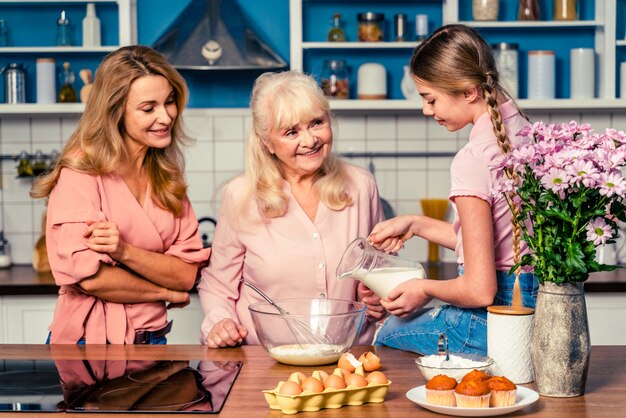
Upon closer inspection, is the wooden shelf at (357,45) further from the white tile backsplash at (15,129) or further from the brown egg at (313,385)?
the brown egg at (313,385)

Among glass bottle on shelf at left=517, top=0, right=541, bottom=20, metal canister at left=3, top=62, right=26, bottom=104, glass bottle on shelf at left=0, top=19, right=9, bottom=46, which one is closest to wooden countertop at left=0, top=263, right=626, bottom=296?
metal canister at left=3, top=62, right=26, bottom=104

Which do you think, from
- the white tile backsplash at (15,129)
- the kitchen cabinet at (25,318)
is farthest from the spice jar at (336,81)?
the white tile backsplash at (15,129)

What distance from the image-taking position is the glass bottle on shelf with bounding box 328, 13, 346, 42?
12.8 ft

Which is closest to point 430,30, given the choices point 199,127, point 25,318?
point 199,127

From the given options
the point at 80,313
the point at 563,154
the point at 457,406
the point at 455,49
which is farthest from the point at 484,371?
the point at 80,313

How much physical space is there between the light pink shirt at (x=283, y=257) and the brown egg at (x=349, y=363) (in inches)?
22.4

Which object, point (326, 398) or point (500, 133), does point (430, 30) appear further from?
point (326, 398)

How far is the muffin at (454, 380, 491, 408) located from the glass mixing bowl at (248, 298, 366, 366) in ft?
1.29

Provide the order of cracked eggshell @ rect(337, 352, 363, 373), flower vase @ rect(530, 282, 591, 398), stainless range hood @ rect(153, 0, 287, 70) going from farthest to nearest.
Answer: stainless range hood @ rect(153, 0, 287, 70)
cracked eggshell @ rect(337, 352, 363, 373)
flower vase @ rect(530, 282, 591, 398)

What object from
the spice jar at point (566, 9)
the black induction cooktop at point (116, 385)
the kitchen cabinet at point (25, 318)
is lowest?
the kitchen cabinet at point (25, 318)

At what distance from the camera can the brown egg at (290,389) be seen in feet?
5.10

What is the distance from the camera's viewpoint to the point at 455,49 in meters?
1.87

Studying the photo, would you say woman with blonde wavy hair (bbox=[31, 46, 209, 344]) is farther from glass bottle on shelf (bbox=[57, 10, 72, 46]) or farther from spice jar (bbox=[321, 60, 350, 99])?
glass bottle on shelf (bbox=[57, 10, 72, 46])

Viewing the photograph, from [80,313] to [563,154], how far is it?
1340 mm
